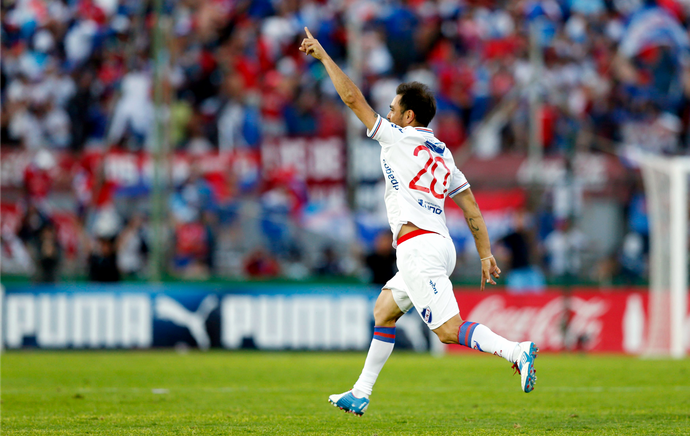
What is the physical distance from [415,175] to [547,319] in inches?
393

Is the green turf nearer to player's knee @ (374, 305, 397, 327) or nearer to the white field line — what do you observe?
the white field line

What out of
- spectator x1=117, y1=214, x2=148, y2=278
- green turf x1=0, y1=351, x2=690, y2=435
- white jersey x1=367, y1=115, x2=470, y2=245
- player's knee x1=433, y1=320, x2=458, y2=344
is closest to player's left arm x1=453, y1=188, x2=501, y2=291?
white jersey x1=367, y1=115, x2=470, y2=245

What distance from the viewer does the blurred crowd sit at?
53.5 feet

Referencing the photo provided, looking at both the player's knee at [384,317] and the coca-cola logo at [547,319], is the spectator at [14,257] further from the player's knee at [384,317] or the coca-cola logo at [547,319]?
the player's knee at [384,317]

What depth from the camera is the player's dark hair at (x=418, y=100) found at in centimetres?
658

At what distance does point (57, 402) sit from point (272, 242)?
333 inches

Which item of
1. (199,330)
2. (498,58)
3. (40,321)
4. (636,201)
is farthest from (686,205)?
(40,321)

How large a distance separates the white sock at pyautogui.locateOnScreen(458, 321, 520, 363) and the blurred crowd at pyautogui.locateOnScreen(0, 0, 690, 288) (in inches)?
355

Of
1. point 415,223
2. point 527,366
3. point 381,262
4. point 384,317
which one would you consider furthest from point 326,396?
point 381,262

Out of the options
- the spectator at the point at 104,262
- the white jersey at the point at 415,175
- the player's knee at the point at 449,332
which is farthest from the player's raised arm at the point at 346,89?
the spectator at the point at 104,262

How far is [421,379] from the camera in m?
10.7

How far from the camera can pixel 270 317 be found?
15898mm

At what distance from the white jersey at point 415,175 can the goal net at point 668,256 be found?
957cm

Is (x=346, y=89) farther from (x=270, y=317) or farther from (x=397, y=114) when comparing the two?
(x=270, y=317)
